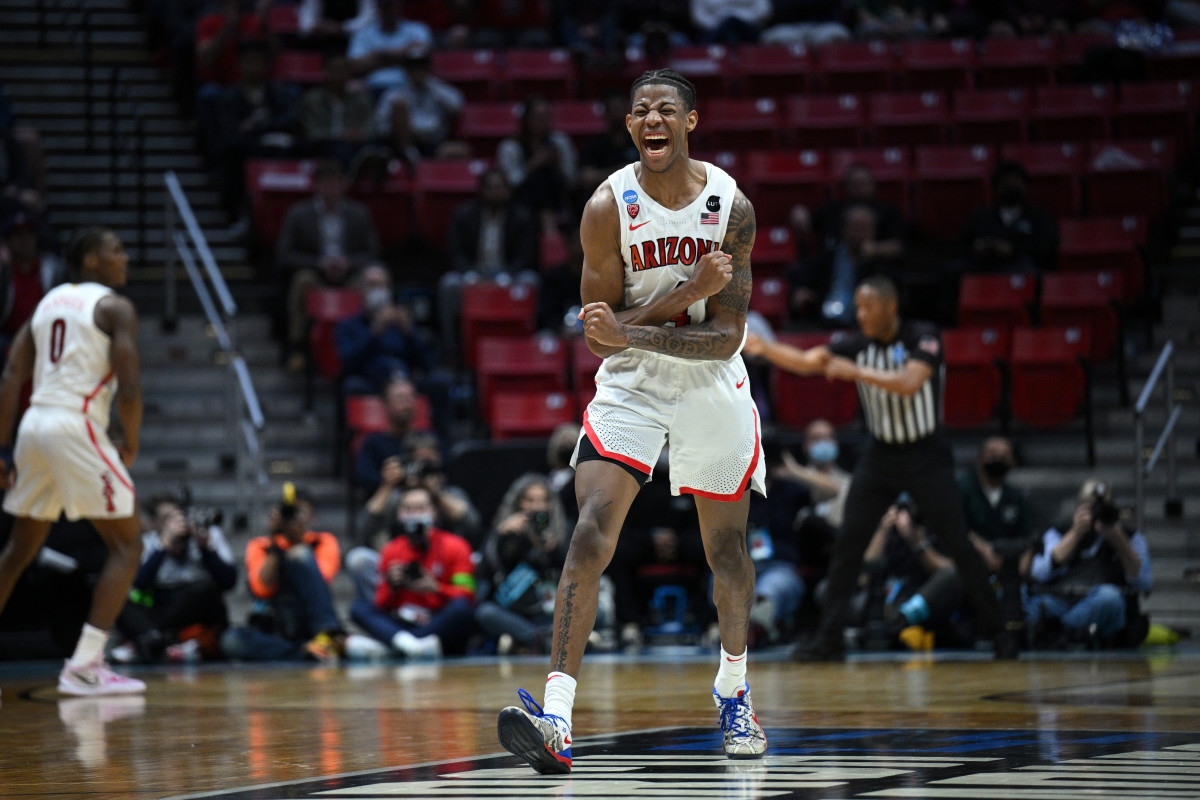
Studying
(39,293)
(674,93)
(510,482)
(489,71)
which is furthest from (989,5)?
A: (674,93)

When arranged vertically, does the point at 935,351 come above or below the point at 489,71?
below

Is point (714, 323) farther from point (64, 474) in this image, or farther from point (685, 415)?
A: point (64, 474)

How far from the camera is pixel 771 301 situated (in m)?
12.6

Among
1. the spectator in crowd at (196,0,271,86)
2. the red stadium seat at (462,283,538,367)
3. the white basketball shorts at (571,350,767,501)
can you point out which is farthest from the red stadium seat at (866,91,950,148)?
the white basketball shorts at (571,350,767,501)

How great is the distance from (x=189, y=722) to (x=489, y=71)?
10.7 metres

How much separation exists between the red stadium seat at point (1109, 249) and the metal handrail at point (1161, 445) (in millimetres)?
1614


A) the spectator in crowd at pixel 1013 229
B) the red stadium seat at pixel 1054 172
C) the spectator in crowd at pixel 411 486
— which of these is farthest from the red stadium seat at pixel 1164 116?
the spectator in crowd at pixel 411 486

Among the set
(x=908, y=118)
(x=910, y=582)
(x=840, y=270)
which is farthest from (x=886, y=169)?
(x=910, y=582)

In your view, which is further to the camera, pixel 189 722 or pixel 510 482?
pixel 510 482

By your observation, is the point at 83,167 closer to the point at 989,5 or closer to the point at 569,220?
the point at 569,220

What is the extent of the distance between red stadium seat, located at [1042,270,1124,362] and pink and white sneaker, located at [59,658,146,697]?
25.9ft

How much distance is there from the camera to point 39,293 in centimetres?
1182

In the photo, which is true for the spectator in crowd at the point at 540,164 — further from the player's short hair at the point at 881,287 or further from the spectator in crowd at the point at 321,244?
the player's short hair at the point at 881,287

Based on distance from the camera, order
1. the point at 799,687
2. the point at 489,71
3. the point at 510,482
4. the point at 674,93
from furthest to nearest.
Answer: the point at 489,71 < the point at 510,482 < the point at 799,687 < the point at 674,93
